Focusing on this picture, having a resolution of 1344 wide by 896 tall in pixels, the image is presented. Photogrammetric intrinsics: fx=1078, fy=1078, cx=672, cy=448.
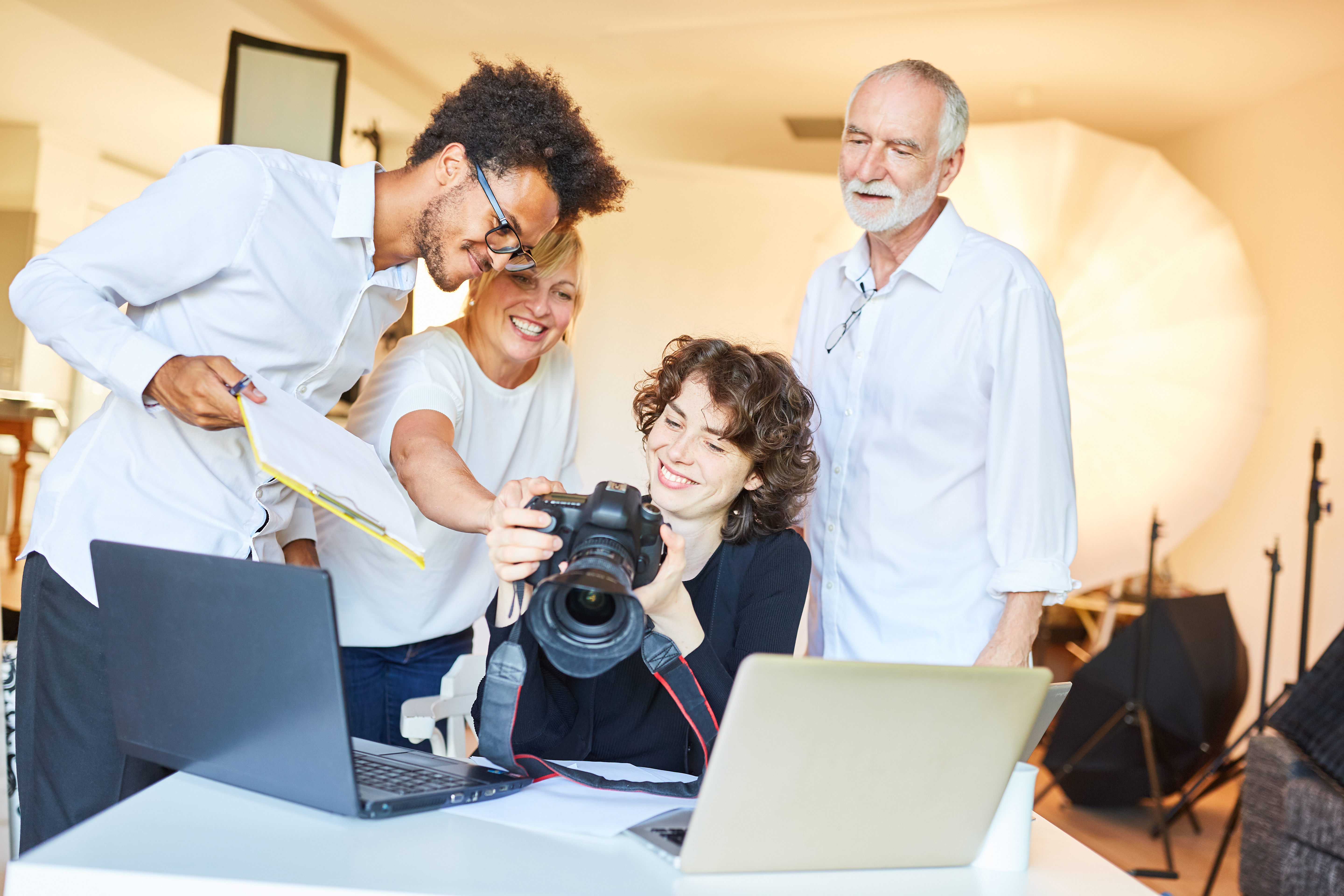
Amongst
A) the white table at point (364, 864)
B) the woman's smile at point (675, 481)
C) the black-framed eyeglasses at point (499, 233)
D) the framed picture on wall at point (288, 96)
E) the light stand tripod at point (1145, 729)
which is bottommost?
the light stand tripod at point (1145, 729)

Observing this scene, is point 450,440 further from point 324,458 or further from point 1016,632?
point 1016,632

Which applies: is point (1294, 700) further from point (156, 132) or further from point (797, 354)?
point (156, 132)

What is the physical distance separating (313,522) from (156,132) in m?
5.46

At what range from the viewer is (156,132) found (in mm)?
6152

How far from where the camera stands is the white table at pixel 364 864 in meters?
0.78

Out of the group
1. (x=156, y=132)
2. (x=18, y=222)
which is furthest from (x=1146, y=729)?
(x=156, y=132)

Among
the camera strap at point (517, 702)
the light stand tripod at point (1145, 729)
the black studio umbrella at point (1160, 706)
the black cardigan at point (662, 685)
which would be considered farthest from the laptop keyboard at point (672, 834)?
the black studio umbrella at point (1160, 706)

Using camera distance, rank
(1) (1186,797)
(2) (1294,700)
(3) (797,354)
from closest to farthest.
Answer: (2) (1294,700), (3) (797,354), (1) (1186,797)

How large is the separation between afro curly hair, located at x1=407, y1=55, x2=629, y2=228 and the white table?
83 cm

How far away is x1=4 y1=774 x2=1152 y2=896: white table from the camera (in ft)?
2.57

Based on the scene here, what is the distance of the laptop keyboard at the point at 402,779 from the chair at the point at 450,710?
0.52 metres

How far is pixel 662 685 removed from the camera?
4.64ft

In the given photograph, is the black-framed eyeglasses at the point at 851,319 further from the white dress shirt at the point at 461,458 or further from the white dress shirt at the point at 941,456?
the white dress shirt at the point at 461,458

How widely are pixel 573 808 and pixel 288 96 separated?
2.72 metres
